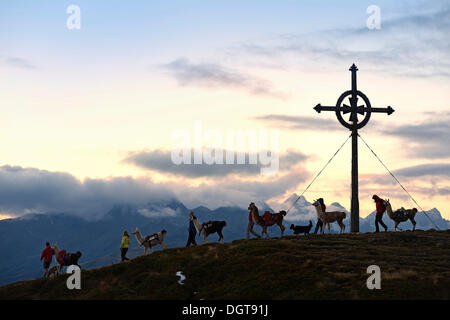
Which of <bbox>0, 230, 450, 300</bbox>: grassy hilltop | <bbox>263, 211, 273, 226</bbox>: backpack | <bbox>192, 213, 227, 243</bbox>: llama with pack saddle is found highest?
<bbox>263, 211, 273, 226</bbox>: backpack

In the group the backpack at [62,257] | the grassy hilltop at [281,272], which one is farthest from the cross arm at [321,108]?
the backpack at [62,257]

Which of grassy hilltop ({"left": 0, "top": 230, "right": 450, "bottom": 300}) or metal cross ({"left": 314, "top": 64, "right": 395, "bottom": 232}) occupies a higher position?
metal cross ({"left": 314, "top": 64, "right": 395, "bottom": 232})

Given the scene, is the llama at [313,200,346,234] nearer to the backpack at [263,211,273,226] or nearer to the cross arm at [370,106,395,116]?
the backpack at [263,211,273,226]

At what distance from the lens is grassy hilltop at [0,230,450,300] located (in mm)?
26891

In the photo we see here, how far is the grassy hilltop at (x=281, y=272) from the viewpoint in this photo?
2689 centimetres

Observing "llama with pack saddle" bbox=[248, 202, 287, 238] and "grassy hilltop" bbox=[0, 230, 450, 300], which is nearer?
"grassy hilltop" bbox=[0, 230, 450, 300]

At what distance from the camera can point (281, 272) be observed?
30266 mm

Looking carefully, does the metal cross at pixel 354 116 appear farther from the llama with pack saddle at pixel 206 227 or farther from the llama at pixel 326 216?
the llama with pack saddle at pixel 206 227

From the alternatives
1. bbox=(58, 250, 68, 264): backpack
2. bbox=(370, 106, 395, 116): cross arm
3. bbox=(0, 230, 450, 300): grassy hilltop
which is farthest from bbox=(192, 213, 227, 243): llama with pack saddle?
bbox=(370, 106, 395, 116): cross arm

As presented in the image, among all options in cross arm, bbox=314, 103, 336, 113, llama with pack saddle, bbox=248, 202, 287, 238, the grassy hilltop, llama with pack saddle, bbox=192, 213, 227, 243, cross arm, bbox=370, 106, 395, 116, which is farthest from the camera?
cross arm, bbox=370, 106, 395, 116
